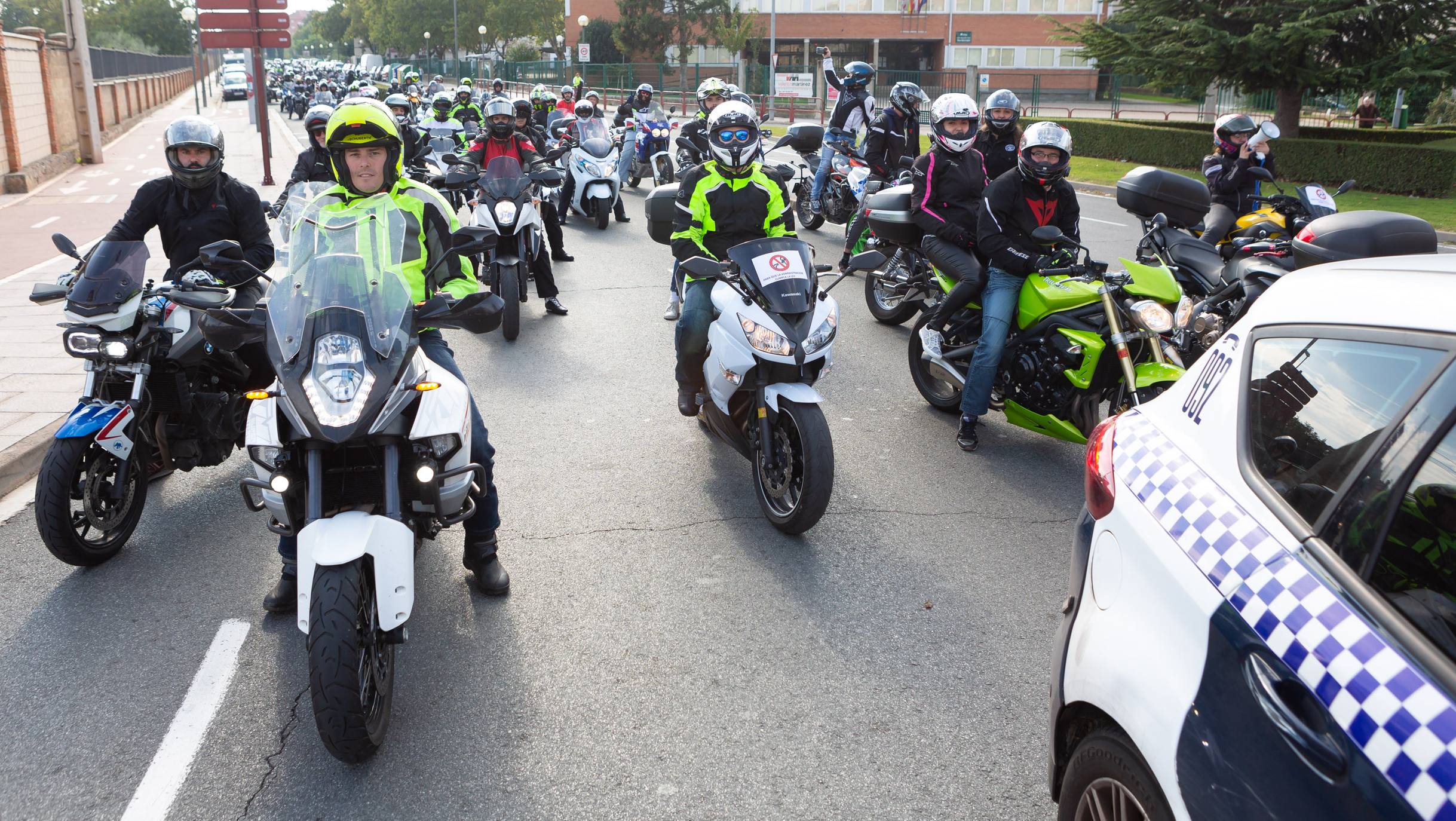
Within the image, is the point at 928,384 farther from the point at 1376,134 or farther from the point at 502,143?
the point at 1376,134

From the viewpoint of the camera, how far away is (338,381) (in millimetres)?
3516

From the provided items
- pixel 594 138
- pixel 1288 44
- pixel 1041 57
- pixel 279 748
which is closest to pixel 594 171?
pixel 594 138

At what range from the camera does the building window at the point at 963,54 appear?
260 feet

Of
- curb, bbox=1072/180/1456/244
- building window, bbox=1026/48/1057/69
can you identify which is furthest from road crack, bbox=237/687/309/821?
building window, bbox=1026/48/1057/69

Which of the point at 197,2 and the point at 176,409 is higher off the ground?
the point at 197,2

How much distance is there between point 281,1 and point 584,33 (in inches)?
2442

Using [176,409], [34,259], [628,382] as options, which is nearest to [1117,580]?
[176,409]

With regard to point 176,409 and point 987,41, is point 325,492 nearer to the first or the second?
point 176,409

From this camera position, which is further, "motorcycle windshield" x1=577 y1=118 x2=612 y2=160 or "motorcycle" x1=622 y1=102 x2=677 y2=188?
"motorcycle" x1=622 y1=102 x2=677 y2=188

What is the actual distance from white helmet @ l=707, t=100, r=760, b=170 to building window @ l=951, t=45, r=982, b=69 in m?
78.1

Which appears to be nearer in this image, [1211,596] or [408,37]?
[1211,596]

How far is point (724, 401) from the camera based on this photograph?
5.70m

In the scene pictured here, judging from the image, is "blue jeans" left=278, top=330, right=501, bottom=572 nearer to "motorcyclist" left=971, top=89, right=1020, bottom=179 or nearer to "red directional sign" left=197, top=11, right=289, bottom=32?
"motorcyclist" left=971, top=89, right=1020, bottom=179

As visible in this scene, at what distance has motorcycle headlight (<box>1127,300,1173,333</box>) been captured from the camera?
5.63 m
